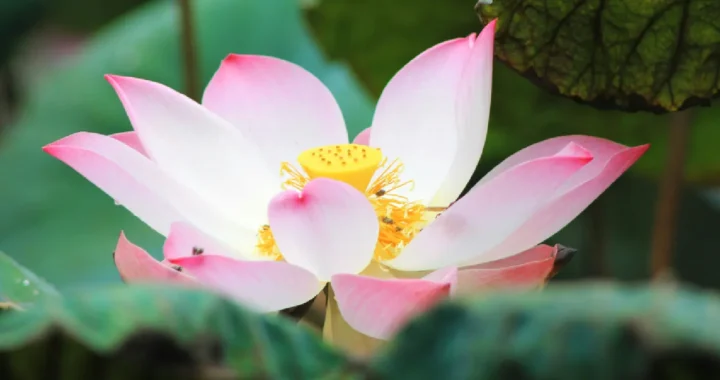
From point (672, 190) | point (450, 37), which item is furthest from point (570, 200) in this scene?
point (450, 37)

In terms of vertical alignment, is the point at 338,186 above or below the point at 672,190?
above

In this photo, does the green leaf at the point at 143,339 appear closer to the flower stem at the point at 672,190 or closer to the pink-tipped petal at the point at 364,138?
the pink-tipped petal at the point at 364,138

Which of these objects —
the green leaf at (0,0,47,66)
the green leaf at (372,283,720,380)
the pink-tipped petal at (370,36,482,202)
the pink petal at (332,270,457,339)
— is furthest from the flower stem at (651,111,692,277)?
the green leaf at (0,0,47,66)

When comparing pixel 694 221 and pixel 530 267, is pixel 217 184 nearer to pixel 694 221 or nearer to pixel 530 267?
pixel 530 267

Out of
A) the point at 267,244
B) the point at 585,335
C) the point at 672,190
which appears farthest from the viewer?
the point at 672,190

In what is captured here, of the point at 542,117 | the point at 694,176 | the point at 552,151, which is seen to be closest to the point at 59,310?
the point at 552,151

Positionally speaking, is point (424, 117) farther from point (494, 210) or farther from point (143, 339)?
point (143, 339)

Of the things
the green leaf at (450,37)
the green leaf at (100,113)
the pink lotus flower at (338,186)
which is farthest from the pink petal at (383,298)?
the green leaf at (100,113)
